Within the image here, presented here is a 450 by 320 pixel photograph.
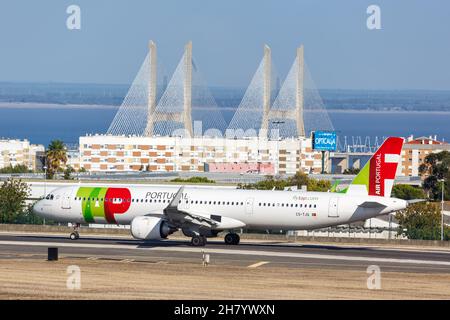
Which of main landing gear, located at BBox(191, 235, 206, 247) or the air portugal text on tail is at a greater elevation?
the air portugal text on tail

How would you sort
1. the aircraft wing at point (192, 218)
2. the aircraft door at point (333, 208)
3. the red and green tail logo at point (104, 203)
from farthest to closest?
the red and green tail logo at point (104, 203) → the aircraft door at point (333, 208) → the aircraft wing at point (192, 218)

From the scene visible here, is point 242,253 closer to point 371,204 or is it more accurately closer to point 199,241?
point 199,241

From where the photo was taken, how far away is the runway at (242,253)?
67.1 m

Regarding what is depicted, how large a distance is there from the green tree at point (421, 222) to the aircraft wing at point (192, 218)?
20087 mm

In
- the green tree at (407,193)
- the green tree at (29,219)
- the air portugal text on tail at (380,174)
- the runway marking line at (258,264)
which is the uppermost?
the air portugal text on tail at (380,174)

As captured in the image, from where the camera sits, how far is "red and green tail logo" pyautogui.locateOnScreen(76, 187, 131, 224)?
3118 inches

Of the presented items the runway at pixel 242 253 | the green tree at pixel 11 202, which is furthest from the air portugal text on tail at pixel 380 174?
the green tree at pixel 11 202

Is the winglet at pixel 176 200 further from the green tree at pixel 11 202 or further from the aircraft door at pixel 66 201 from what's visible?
the green tree at pixel 11 202

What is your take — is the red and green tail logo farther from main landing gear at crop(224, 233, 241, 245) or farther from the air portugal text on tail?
the air portugal text on tail

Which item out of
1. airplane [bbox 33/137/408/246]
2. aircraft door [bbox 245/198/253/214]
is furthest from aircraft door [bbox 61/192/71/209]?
aircraft door [bbox 245/198/253/214]

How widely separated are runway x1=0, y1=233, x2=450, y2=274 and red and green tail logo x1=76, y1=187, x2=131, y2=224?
1.83m

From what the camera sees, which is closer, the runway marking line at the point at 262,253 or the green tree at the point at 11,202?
the runway marking line at the point at 262,253
